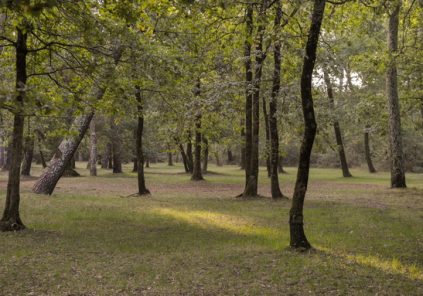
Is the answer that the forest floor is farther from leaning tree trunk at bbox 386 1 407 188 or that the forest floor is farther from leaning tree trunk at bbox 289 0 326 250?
leaning tree trunk at bbox 386 1 407 188

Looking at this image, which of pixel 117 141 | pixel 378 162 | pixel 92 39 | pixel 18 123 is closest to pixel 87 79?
pixel 92 39

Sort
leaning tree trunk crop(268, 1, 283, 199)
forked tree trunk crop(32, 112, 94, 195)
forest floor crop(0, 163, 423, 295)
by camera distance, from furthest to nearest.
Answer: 1. forked tree trunk crop(32, 112, 94, 195)
2. leaning tree trunk crop(268, 1, 283, 199)
3. forest floor crop(0, 163, 423, 295)

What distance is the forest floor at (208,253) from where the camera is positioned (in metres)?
7.66

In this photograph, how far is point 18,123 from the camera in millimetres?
11305

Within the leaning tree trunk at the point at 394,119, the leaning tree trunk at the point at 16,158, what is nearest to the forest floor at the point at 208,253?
the leaning tree trunk at the point at 16,158

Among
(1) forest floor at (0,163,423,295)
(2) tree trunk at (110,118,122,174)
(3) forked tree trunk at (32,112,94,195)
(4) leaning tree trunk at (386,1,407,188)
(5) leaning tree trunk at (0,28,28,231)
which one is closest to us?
(1) forest floor at (0,163,423,295)

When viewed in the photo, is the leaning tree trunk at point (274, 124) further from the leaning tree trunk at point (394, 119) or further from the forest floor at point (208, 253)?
the leaning tree trunk at point (394, 119)

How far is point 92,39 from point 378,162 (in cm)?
4767

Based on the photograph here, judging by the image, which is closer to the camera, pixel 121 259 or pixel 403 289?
pixel 403 289

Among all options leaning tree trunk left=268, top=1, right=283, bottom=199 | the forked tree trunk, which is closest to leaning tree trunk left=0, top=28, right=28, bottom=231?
the forked tree trunk

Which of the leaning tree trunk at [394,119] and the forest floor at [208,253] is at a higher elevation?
the leaning tree trunk at [394,119]

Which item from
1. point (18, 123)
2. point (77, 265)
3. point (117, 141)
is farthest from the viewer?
point (117, 141)

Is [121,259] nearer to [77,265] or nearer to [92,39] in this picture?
[77,265]

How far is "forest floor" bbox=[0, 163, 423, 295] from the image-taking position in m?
7.66
